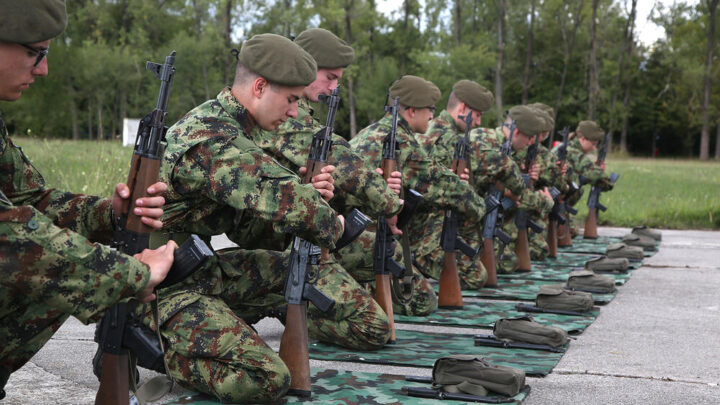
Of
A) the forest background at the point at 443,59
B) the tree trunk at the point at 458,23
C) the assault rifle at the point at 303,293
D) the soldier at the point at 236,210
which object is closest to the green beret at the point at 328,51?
the assault rifle at the point at 303,293

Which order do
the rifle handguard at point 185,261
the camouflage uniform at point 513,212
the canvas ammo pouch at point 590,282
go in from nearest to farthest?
1. the rifle handguard at point 185,261
2. the canvas ammo pouch at point 590,282
3. the camouflage uniform at point 513,212

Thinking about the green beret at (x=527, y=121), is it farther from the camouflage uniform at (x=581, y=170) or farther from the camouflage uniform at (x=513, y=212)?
the camouflage uniform at (x=581, y=170)

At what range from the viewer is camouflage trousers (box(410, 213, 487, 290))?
9.25m

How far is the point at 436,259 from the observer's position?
30.4 ft

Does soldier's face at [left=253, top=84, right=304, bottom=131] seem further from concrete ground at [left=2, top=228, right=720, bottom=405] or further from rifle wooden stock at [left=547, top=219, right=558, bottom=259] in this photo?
rifle wooden stock at [left=547, top=219, right=558, bottom=259]

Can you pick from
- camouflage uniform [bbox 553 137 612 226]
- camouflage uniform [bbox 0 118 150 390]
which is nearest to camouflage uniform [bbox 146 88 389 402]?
camouflage uniform [bbox 0 118 150 390]

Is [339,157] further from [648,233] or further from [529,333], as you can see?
[648,233]

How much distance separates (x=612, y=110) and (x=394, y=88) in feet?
177

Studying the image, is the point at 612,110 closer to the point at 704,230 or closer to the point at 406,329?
the point at 704,230

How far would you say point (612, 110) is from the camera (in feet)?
195

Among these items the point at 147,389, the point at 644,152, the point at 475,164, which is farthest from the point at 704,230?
the point at 644,152

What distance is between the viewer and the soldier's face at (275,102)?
5.07m

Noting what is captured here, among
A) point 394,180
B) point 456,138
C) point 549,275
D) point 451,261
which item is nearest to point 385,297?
point 394,180

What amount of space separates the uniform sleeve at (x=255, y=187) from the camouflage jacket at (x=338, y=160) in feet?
3.97
